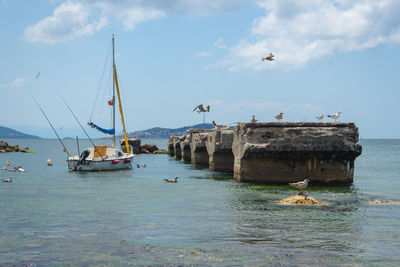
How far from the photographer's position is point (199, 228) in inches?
627

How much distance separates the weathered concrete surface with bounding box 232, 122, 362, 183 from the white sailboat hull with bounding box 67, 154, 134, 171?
17.8 m

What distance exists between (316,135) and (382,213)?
7808 mm

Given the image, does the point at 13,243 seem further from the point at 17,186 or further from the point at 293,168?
the point at 17,186

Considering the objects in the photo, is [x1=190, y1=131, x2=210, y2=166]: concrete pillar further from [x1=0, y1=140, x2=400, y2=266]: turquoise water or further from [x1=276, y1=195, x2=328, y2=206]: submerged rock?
[x1=276, y1=195, x2=328, y2=206]: submerged rock

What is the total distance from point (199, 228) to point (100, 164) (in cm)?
2757

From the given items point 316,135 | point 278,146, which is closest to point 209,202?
point 278,146

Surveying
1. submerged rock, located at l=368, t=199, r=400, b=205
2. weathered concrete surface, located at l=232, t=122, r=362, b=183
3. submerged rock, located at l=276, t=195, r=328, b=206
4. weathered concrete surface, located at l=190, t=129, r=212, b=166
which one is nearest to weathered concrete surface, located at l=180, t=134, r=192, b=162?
weathered concrete surface, located at l=190, t=129, r=212, b=166

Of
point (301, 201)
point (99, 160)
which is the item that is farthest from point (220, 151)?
point (301, 201)

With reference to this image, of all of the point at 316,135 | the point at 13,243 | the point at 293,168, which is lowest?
the point at 13,243

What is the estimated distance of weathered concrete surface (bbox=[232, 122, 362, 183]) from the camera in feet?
85.9

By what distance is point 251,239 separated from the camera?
14.2 meters

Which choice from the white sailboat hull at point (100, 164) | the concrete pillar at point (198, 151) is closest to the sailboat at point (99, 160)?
the white sailboat hull at point (100, 164)

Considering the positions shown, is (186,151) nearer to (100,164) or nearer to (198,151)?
(198,151)

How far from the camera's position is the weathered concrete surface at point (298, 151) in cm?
2617
